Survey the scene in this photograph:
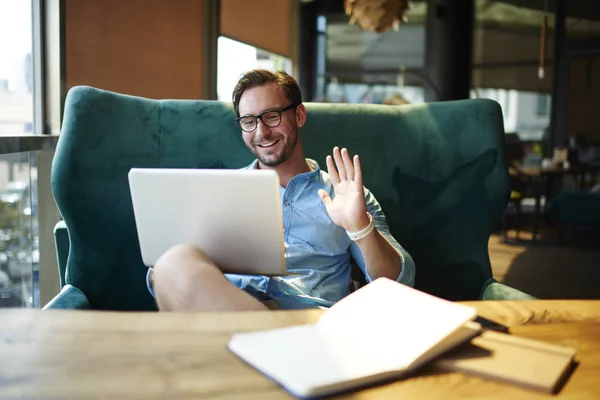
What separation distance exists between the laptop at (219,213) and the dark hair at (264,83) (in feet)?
1.77

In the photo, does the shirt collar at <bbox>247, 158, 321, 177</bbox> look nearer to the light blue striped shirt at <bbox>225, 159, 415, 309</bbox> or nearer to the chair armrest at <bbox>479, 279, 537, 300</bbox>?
the light blue striped shirt at <bbox>225, 159, 415, 309</bbox>

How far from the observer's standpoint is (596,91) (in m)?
6.38

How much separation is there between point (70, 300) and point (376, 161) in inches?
38.2

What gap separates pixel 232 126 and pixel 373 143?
443 mm

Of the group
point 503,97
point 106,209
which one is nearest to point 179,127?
point 106,209

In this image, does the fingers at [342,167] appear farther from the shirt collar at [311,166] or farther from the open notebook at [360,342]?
the open notebook at [360,342]

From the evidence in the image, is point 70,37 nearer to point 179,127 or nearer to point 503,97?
point 179,127

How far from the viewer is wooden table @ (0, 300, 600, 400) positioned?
27.8 inches

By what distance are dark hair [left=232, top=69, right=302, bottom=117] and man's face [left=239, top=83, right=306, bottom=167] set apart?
13 mm

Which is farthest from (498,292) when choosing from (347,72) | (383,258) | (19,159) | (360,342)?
(347,72)

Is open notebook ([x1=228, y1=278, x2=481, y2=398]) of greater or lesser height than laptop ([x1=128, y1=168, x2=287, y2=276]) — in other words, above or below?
below

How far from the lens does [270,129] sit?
5.66ft

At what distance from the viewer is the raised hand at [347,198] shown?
1.45 meters

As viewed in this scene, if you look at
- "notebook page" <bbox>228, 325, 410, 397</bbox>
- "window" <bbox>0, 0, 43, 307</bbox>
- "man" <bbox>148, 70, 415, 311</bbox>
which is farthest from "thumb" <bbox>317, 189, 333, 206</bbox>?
"window" <bbox>0, 0, 43, 307</bbox>
